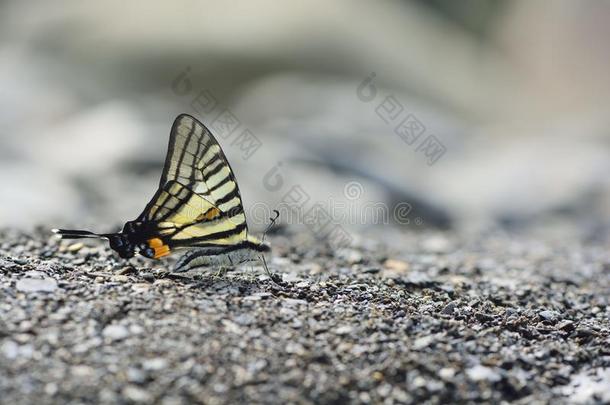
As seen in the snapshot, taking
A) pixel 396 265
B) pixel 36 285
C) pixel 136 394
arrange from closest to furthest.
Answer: pixel 136 394 < pixel 36 285 < pixel 396 265

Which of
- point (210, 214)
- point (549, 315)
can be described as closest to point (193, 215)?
point (210, 214)

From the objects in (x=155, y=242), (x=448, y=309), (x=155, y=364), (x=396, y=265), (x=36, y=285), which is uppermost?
(x=396, y=265)

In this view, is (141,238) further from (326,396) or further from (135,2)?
(135,2)

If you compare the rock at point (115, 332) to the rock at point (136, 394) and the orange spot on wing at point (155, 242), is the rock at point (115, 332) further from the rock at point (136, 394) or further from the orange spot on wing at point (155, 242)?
the orange spot on wing at point (155, 242)

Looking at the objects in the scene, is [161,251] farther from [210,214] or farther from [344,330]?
[344,330]

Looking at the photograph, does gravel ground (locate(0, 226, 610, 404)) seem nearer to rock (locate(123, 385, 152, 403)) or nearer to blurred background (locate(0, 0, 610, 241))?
rock (locate(123, 385, 152, 403))

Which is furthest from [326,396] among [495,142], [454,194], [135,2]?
[135,2]
